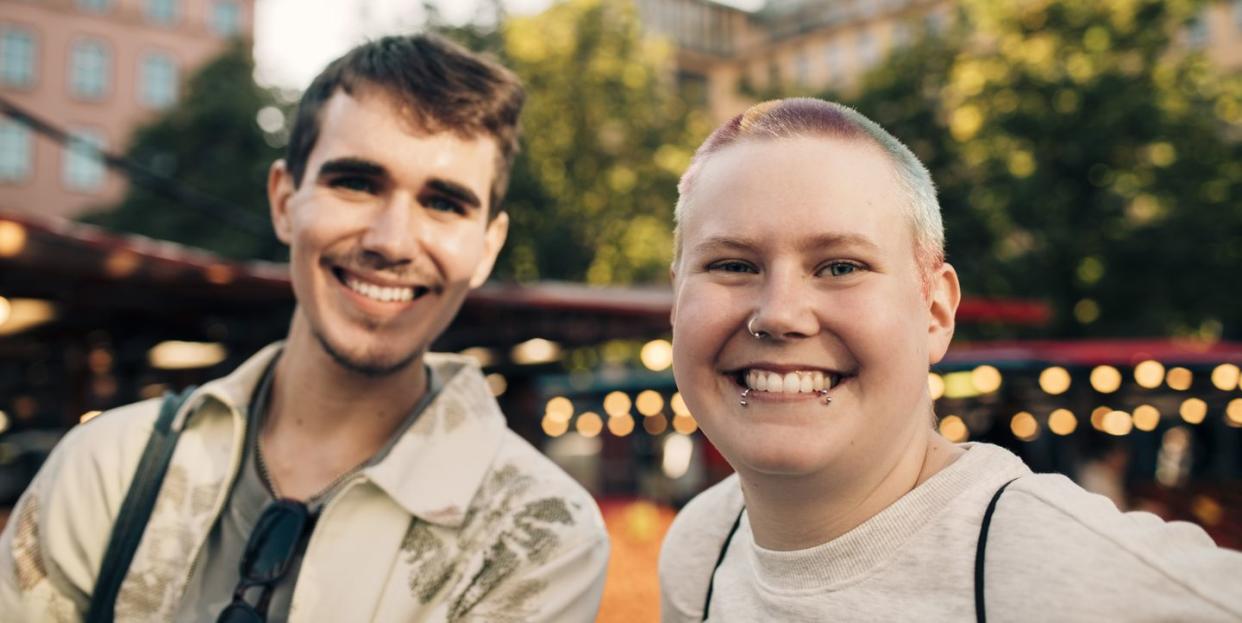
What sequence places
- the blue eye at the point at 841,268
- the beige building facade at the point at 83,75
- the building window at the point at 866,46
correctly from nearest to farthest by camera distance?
the blue eye at the point at 841,268 → the beige building facade at the point at 83,75 → the building window at the point at 866,46

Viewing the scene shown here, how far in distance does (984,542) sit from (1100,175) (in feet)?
56.6

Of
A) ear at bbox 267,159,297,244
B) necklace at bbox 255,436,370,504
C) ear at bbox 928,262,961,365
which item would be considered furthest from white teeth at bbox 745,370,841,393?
ear at bbox 267,159,297,244

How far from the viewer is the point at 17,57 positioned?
35344mm

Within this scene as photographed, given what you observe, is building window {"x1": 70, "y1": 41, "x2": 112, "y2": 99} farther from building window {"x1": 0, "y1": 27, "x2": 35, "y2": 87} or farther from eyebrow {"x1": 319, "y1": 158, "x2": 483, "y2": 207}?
eyebrow {"x1": 319, "y1": 158, "x2": 483, "y2": 207}

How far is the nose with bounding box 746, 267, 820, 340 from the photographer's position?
4.39 ft

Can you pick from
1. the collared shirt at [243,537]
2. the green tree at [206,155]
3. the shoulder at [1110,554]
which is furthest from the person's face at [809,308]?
the green tree at [206,155]

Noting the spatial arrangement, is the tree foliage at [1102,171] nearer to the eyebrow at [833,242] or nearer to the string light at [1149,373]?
the string light at [1149,373]

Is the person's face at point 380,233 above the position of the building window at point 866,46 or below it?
below

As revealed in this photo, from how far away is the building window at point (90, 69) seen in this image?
36625 millimetres

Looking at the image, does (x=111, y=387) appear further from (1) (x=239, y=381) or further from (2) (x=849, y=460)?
(2) (x=849, y=460)

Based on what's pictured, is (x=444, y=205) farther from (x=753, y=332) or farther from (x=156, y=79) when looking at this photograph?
(x=156, y=79)

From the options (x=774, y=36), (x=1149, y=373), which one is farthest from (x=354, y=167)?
(x=774, y=36)

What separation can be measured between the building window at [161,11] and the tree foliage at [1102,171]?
116 feet

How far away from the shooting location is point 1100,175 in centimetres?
1611
